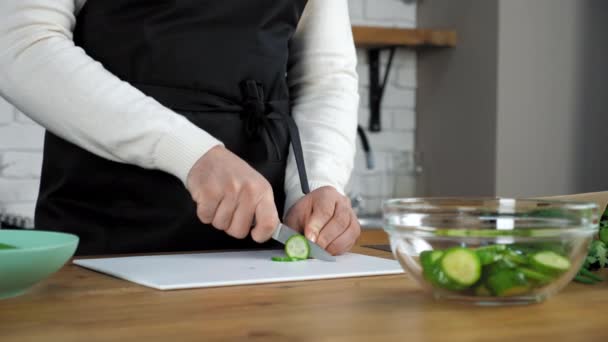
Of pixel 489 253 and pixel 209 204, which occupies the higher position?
pixel 489 253

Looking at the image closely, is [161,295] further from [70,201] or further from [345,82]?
[345,82]

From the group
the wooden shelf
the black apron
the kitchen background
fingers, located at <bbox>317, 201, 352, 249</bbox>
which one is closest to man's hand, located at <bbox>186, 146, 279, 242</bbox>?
fingers, located at <bbox>317, 201, 352, 249</bbox>

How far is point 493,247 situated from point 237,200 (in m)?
0.44

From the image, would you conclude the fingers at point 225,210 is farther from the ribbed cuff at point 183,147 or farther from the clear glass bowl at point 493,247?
the clear glass bowl at point 493,247

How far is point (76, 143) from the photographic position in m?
1.27

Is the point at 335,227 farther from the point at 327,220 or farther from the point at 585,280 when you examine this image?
the point at 585,280

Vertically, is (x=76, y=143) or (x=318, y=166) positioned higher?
(x=76, y=143)

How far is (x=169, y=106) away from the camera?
54.1 inches

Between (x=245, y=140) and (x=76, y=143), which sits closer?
(x=76, y=143)

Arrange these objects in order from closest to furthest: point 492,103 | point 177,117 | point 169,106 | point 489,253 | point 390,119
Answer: point 489,253 < point 177,117 < point 169,106 < point 492,103 < point 390,119

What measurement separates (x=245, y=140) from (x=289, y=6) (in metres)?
0.24

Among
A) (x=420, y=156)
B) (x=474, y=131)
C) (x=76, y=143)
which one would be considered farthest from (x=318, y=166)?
(x=420, y=156)

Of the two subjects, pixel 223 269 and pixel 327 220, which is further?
pixel 327 220

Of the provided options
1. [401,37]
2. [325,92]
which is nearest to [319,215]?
[325,92]
